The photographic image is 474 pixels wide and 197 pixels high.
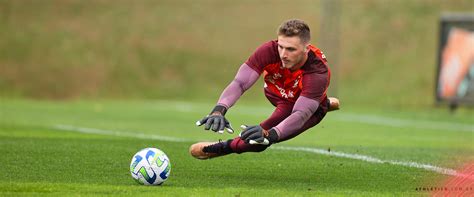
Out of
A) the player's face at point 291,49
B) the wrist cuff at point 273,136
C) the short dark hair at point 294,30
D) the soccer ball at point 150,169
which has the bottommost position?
the soccer ball at point 150,169

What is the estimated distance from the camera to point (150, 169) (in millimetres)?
9844

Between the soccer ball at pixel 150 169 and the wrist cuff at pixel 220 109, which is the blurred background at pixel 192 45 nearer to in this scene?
the wrist cuff at pixel 220 109

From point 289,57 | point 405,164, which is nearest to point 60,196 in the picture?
point 289,57

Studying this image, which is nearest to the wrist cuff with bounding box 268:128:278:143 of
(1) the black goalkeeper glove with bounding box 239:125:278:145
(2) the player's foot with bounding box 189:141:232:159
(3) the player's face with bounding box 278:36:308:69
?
(1) the black goalkeeper glove with bounding box 239:125:278:145

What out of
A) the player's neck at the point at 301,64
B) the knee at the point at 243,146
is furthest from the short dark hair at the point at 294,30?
the knee at the point at 243,146

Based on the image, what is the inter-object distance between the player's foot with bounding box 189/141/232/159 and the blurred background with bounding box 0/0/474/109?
95.5 ft

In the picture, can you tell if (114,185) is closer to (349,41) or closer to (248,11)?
(349,41)

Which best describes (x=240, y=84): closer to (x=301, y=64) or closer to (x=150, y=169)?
(x=301, y=64)

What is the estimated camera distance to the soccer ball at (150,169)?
388 inches

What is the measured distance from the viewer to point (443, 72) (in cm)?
3123

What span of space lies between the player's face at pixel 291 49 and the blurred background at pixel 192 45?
30122 millimetres

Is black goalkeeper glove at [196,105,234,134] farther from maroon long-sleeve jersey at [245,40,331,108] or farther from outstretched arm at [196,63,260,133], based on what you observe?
maroon long-sleeve jersey at [245,40,331,108]

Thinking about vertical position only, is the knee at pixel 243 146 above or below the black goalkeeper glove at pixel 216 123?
below

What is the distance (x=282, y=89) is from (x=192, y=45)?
3701 centimetres
